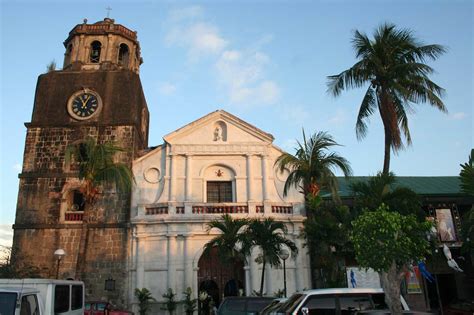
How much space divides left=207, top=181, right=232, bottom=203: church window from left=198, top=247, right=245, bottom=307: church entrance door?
343cm

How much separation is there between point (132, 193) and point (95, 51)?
11269 millimetres

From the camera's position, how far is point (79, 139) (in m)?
25.2

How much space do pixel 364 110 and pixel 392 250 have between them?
1306cm

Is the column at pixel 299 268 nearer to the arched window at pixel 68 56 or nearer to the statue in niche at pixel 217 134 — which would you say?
the statue in niche at pixel 217 134

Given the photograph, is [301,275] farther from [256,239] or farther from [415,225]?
[415,225]

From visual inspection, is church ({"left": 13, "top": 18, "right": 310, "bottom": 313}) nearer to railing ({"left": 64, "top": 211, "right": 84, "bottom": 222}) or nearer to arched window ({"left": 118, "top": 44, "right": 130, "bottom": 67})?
railing ({"left": 64, "top": 211, "right": 84, "bottom": 222})

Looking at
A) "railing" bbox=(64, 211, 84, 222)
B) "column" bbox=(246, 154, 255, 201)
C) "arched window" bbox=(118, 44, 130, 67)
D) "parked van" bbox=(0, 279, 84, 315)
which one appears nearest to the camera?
"parked van" bbox=(0, 279, 84, 315)

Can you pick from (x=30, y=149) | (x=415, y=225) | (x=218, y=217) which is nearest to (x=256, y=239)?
(x=218, y=217)

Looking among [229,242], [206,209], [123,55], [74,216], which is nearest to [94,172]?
[74,216]

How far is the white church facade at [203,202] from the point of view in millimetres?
22719

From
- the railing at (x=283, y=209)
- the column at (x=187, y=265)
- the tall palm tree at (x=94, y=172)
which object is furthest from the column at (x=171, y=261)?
the railing at (x=283, y=209)

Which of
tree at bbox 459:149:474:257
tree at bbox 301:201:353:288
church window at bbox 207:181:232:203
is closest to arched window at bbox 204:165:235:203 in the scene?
church window at bbox 207:181:232:203

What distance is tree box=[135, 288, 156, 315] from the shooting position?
21.5 metres

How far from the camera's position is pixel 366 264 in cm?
1023
